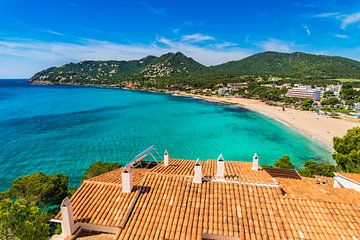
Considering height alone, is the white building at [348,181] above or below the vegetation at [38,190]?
above

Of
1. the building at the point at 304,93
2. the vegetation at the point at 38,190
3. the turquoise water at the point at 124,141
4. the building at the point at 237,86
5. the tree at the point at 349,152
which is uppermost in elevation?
the building at the point at 237,86

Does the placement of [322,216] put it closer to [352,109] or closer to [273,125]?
[273,125]

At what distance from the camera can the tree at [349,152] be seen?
1939cm

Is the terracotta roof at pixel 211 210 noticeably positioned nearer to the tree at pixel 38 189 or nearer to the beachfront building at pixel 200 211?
the beachfront building at pixel 200 211

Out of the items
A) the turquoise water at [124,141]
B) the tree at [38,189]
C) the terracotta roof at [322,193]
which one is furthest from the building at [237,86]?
the terracotta roof at [322,193]

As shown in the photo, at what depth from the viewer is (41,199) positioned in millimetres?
17188

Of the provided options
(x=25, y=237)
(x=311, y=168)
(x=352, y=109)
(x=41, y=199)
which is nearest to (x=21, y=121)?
(x=41, y=199)

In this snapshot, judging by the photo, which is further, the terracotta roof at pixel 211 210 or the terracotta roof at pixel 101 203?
the terracotta roof at pixel 101 203

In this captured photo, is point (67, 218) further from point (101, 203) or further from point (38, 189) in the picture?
point (38, 189)

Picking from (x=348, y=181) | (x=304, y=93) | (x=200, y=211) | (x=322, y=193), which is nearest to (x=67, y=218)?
(x=200, y=211)

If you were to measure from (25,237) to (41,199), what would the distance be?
9.91 m

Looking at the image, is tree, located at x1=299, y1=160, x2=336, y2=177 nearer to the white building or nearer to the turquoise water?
the white building

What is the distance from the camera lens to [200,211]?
8.86 metres

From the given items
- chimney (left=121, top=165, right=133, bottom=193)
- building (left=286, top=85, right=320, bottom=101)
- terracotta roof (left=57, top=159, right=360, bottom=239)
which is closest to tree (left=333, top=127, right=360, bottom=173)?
terracotta roof (left=57, top=159, right=360, bottom=239)
